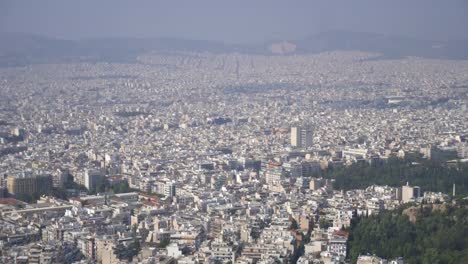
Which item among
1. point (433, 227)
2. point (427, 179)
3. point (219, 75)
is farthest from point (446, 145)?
point (219, 75)

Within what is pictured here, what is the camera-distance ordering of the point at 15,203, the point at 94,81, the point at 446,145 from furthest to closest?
the point at 94,81
the point at 446,145
the point at 15,203

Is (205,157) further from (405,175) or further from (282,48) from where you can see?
(282,48)

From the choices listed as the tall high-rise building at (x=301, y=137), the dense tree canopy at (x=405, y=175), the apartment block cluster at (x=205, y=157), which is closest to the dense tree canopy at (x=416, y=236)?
the apartment block cluster at (x=205, y=157)

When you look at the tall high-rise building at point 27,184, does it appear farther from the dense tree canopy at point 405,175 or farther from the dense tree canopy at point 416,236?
the dense tree canopy at point 416,236

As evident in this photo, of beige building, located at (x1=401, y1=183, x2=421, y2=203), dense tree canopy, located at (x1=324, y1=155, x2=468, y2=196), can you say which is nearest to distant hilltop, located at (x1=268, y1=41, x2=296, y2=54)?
dense tree canopy, located at (x1=324, y1=155, x2=468, y2=196)

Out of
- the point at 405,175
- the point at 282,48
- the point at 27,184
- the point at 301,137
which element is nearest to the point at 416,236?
the point at 405,175

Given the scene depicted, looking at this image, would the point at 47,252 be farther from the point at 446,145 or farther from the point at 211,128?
the point at 211,128
